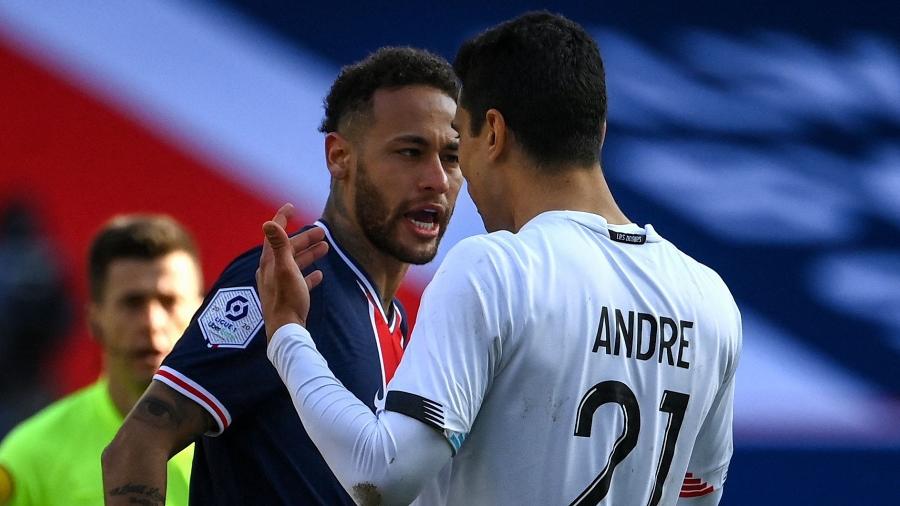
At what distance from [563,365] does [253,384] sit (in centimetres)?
65

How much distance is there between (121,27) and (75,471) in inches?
93.0

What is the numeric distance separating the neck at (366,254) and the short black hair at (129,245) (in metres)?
1.33

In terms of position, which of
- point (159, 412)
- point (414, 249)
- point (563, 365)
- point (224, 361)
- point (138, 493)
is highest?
point (414, 249)

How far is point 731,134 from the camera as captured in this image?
557cm

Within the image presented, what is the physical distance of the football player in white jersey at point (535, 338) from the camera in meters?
1.81

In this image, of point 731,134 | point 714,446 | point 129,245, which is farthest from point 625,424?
point 731,134

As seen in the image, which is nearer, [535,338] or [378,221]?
[535,338]

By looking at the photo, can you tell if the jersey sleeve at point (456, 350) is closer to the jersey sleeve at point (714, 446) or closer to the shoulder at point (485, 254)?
the shoulder at point (485, 254)

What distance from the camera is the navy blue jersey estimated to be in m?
2.24

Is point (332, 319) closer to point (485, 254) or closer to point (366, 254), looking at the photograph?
point (366, 254)

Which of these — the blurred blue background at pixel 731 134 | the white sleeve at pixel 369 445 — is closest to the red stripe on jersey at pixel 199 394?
the white sleeve at pixel 369 445

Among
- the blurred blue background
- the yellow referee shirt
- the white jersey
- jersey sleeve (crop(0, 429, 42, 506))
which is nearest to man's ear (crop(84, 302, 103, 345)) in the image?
the yellow referee shirt

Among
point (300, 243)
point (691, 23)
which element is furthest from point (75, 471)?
point (691, 23)

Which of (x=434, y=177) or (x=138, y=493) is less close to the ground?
(x=434, y=177)
